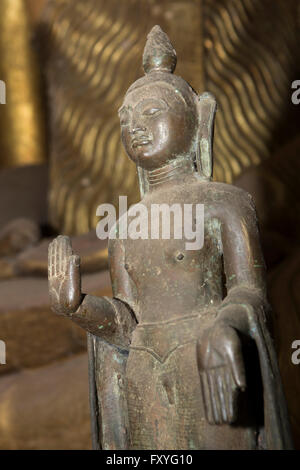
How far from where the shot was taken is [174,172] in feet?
5.43

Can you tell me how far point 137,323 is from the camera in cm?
163

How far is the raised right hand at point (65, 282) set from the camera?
1.52m

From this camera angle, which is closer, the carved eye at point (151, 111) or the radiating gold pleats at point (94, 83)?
the carved eye at point (151, 111)

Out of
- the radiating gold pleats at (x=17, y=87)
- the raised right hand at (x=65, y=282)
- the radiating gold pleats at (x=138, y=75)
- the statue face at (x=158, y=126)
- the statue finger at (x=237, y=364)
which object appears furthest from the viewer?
the radiating gold pleats at (x=17, y=87)

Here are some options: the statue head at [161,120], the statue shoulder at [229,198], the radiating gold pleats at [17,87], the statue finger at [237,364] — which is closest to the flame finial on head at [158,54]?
the statue head at [161,120]

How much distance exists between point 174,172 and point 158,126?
4.7 inches

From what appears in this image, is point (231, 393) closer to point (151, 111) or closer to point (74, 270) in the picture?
point (74, 270)

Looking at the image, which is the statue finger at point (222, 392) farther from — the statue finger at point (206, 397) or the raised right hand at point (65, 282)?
the raised right hand at point (65, 282)

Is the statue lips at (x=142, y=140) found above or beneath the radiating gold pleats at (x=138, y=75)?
beneath

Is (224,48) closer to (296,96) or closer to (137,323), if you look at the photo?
(296,96)

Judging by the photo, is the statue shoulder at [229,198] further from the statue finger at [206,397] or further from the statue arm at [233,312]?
the statue finger at [206,397]

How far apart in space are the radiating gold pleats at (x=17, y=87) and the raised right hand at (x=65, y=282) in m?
Answer: 3.51

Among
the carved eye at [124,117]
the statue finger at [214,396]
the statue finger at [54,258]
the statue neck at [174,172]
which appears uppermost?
the carved eye at [124,117]

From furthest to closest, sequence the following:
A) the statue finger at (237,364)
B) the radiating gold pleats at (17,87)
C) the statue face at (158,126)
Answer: the radiating gold pleats at (17,87), the statue face at (158,126), the statue finger at (237,364)
